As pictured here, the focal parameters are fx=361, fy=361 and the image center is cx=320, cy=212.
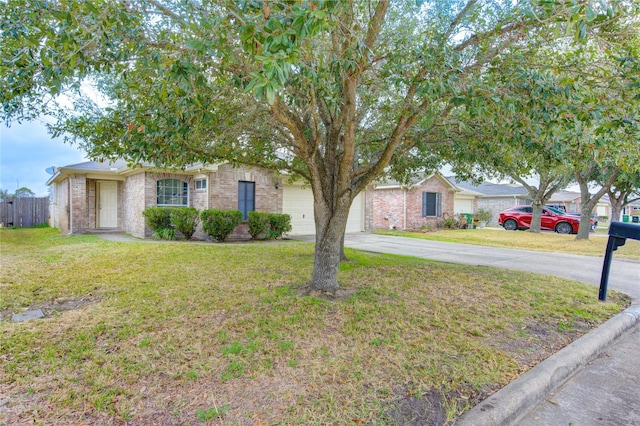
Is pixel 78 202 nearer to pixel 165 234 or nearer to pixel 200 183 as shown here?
pixel 165 234

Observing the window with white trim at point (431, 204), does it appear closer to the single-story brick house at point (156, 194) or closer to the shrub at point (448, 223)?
the shrub at point (448, 223)

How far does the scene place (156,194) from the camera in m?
13.3

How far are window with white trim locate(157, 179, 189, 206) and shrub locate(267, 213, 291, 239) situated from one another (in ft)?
11.5

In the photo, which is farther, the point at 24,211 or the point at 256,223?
the point at 24,211

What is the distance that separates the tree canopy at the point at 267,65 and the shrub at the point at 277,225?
6.56 m

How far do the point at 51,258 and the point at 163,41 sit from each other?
706 cm

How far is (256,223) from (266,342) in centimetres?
959

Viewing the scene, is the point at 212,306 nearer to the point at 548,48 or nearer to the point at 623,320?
the point at 623,320

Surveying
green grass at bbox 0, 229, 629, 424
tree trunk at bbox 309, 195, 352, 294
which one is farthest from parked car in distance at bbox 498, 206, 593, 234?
tree trunk at bbox 309, 195, 352, 294

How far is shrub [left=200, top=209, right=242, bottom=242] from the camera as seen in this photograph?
39.7 ft

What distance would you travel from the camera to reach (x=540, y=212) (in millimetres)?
21047

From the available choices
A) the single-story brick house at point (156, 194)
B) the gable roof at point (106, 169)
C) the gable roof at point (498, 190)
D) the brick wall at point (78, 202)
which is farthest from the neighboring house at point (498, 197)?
the brick wall at point (78, 202)

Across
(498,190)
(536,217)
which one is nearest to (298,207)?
(536,217)

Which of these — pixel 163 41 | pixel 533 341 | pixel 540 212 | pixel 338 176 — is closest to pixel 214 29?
pixel 163 41
